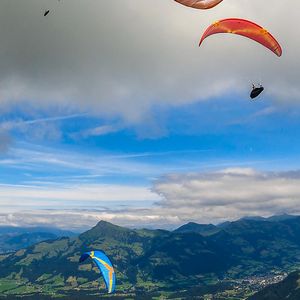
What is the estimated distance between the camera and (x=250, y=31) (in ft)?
129

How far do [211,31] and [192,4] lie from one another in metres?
10.5

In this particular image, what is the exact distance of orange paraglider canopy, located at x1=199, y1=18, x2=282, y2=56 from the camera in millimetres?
39031

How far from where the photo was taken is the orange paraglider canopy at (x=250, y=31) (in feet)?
128

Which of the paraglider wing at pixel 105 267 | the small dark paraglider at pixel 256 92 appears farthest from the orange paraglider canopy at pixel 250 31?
the paraglider wing at pixel 105 267

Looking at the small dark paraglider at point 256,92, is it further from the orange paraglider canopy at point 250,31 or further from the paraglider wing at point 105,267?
the paraglider wing at point 105,267

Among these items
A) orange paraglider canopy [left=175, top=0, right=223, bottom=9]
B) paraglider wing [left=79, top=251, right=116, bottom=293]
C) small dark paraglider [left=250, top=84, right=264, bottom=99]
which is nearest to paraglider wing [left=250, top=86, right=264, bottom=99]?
small dark paraglider [left=250, top=84, right=264, bottom=99]

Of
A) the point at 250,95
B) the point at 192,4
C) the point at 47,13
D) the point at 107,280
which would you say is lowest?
the point at 107,280

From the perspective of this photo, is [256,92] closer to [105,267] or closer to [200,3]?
[200,3]

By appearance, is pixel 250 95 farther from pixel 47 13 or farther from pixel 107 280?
pixel 107 280

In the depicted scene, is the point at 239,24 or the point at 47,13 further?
the point at 239,24

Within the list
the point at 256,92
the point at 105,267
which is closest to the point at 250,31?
the point at 256,92

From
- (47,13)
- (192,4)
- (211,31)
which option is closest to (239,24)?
(211,31)

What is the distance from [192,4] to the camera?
3055 centimetres

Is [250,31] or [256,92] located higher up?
[250,31]
